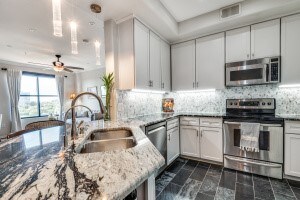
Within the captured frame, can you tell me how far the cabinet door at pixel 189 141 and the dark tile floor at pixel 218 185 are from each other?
1.13 feet

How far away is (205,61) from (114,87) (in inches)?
76.2

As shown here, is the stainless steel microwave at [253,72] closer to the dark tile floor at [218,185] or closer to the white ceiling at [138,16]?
the white ceiling at [138,16]

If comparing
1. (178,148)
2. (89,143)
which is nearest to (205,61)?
(178,148)

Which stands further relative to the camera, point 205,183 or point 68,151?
point 205,183

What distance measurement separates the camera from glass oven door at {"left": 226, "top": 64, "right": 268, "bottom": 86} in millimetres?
2505

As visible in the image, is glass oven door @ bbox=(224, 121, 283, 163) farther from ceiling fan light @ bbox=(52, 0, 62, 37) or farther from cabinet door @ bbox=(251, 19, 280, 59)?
ceiling fan light @ bbox=(52, 0, 62, 37)

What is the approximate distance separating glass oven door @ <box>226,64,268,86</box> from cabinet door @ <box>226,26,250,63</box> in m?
0.19

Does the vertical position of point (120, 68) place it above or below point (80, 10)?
below

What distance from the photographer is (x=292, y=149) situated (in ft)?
6.93

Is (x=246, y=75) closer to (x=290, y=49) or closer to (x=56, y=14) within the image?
(x=290, y=49)

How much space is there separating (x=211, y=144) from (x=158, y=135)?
1.12 meters

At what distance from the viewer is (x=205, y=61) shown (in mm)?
3037

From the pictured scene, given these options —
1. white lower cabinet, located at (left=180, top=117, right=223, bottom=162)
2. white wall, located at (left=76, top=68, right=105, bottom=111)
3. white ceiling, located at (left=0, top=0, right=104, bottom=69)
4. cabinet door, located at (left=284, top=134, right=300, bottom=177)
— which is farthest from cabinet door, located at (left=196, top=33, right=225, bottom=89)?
white wall, located at (left=76, top=68, right=105, bottom=111)

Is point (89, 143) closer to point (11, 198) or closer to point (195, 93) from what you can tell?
point (11, 198)
